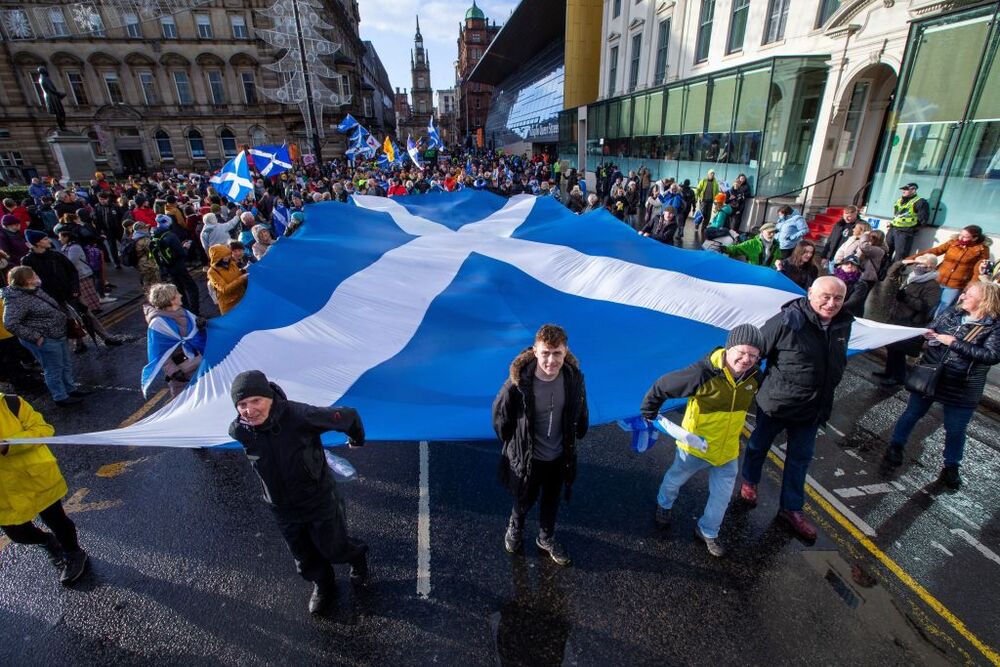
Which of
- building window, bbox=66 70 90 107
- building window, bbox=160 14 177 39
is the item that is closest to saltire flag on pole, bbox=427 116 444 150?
building window, bbox=160 14 177 39

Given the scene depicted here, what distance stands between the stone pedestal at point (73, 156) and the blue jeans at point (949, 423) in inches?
940

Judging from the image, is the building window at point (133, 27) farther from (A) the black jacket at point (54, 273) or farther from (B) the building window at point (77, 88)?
(A) the black jacket at point (54, 273)

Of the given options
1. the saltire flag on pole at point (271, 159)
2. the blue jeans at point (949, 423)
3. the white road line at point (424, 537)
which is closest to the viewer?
the white road line at point (424, 537)

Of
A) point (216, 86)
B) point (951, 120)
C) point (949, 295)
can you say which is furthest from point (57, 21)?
point (949, 295)

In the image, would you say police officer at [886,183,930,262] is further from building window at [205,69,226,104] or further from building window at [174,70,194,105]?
building window at [174,70,194,105]

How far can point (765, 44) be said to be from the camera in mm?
15000

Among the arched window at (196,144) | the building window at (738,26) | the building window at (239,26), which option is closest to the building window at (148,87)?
the arched window at (196,144)

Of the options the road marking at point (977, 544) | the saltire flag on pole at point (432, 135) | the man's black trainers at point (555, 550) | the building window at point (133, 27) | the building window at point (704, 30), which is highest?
the building window at point (133, 27)

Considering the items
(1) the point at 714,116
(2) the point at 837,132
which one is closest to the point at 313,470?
(2) the point at 837,132

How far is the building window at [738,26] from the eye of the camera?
16.1 m

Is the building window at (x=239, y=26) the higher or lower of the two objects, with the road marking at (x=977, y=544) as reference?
higher

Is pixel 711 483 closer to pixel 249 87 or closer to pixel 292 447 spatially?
pixel 292 447

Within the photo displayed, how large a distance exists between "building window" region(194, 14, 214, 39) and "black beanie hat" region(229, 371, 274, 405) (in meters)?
55.5

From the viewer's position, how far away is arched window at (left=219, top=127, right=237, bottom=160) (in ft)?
153
